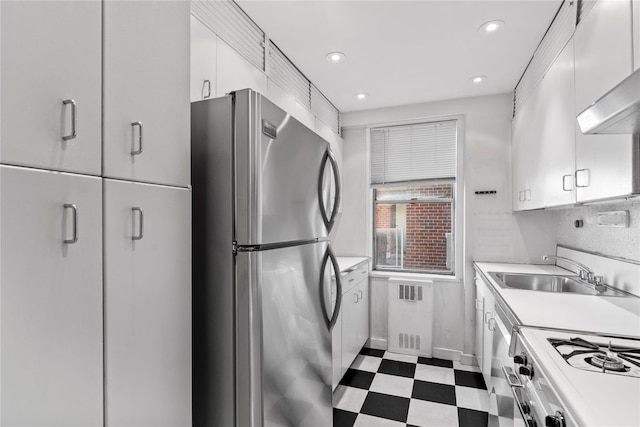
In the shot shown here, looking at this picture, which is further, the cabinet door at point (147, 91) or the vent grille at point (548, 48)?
the vent grille at point (548, 48)

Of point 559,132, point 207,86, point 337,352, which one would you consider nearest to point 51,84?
point 207,86

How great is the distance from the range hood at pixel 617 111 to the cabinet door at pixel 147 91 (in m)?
1.13

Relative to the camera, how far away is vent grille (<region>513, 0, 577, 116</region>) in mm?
1715

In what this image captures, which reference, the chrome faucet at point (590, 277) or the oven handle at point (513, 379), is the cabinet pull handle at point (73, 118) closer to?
the oven handle at point (513, 379)

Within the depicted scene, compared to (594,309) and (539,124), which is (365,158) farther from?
(594,309)

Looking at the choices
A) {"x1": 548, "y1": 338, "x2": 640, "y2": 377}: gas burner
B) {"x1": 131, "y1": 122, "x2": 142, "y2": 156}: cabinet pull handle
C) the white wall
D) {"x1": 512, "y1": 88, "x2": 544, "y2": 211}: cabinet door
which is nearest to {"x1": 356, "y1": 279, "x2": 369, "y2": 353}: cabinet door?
the white wall

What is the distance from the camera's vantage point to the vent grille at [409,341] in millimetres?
3201

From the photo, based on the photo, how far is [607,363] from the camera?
925 mm

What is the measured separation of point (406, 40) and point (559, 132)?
1.08 meters

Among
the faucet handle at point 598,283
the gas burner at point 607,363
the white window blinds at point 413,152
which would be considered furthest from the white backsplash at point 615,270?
the white window blinds at point 413,152

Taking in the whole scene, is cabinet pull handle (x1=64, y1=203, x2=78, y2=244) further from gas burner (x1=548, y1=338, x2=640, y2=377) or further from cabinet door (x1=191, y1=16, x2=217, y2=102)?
gas burner (x1=548, y1=338, x2=640, y2=377)

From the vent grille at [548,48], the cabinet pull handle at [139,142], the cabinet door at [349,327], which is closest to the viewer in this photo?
the cabinet pull handle at [139,142]

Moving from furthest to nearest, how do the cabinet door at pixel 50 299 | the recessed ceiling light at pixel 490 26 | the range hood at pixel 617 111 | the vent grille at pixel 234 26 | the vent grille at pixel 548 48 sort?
the recessed ceiling light at pixel 490 26 → the vent grille at pixel 548 48 → the vent grille at pixel 234 26 → the range hood at pixel 617 111 → the cabinet door at pixel 50 299

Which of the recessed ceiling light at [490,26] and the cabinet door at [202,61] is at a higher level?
the recessed ceiling light at [490,26]
